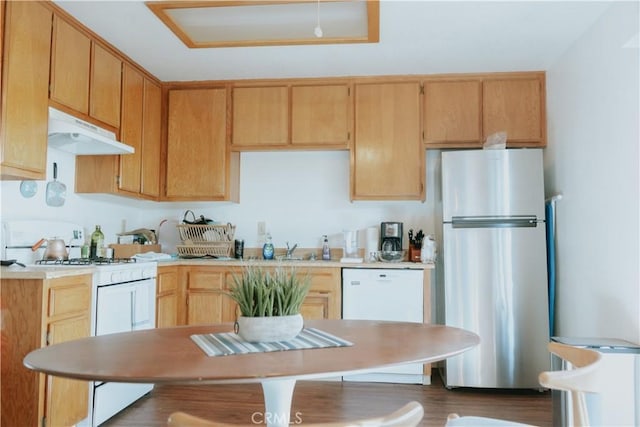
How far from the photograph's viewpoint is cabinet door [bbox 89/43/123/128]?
3.02 m

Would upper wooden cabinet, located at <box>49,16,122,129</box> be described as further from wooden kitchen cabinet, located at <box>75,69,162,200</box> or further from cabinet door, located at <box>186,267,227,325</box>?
cabinet door, located at <box>186,267,227,325</box>

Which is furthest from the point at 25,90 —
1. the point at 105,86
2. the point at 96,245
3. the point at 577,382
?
the point at 577,382

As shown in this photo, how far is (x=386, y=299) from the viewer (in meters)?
3.40

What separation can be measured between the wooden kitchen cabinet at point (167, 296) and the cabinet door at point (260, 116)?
1.19m

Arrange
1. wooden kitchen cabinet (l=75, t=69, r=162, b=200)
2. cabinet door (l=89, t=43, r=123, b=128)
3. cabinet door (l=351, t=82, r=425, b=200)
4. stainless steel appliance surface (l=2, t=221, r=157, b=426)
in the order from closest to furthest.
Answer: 1. stainless steel appliance surface (l=2, t=221, r=157, b=426)
2. cabinet door (l=89, t=43, r=123, b=128)
3. wooden kitchen cabinet (l=75, t=69, r=162, b=200)
4. cabinet door (l=351, t=82, r=425, b=200)

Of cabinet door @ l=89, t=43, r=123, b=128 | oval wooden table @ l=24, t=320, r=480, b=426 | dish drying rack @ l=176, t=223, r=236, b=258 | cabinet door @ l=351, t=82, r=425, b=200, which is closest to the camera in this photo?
oval wooden table @ l=24, t=320, r=480, b=426

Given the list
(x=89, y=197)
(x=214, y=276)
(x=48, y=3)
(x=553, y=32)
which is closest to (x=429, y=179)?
(x=553, y=32)

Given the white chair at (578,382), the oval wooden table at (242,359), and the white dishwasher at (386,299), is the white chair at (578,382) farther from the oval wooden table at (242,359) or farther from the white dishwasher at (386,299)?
the white dishwasher at (386,299)

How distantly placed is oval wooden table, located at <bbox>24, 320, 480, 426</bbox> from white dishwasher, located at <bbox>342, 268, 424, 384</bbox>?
6.38 feet

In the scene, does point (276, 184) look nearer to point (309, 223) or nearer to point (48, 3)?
point (309, 223)

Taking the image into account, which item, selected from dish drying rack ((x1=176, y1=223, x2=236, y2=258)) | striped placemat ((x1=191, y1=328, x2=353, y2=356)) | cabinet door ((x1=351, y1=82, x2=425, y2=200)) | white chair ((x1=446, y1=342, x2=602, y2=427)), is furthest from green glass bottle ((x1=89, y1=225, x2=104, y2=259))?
white chair ((x1=446, y1=342, x2=602, y2=427))

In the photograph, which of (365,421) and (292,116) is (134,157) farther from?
(365,421)

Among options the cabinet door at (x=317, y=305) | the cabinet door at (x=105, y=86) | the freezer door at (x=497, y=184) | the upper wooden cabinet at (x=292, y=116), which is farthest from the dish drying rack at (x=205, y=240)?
the freezer door at (x=497, y=184)

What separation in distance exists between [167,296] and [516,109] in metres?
3.03
